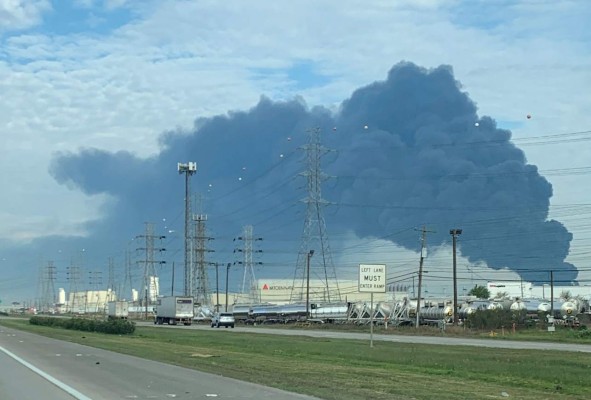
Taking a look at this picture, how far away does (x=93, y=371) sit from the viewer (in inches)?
1031

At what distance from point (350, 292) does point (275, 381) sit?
143 m

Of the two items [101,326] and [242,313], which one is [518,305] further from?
[101,326]

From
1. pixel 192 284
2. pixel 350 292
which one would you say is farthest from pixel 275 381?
pixel 350 292

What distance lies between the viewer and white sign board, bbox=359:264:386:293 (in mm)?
41000

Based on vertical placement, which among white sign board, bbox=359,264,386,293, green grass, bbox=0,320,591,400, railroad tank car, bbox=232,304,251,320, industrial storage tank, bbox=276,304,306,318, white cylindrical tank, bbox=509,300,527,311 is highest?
white sign board, bbox=359,264,386,293

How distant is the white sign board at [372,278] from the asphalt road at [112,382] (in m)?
13.2

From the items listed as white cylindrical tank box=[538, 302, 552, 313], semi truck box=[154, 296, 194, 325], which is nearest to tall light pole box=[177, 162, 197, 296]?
semi truck box=[154, 296, 194, 325]

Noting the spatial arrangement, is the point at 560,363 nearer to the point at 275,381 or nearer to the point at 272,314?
the point at 275,381

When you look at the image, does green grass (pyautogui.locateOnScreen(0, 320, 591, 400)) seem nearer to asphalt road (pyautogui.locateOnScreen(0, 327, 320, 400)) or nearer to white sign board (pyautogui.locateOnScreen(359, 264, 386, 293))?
asphalt road (pyautogui.locateOnScreen(0, 327, 320, 400))

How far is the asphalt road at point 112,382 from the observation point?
18562 mm

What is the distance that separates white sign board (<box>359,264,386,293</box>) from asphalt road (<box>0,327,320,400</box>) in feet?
43.4

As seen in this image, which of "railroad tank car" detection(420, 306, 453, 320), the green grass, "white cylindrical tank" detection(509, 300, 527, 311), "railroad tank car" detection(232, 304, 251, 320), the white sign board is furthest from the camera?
"railroad tank car" detection(232, 304, 251, 320)

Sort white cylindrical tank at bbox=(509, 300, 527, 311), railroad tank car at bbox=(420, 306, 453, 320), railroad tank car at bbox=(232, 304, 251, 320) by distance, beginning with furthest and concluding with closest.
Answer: railroad tank car at bbox=(232, 304, 251, 320)
railroad tank car at bbox=(420, 306, 453, 320)
white cylindrical tank at bbox=(509, 300, 527, 311)

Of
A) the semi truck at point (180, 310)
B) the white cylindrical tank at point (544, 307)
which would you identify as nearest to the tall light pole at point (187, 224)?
the semi truck at point (180, 310)
